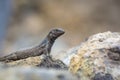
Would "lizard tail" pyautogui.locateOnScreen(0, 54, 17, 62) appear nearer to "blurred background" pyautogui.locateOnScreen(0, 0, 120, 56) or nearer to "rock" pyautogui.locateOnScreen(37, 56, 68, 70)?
"rock" pyautogui.locateOnScreen(37, 56, 68, 70)

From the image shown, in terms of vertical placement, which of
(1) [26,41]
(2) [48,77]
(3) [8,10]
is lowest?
(2) [48,77]

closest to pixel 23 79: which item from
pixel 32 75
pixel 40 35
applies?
pixel 32 75

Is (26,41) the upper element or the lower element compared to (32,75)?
upper

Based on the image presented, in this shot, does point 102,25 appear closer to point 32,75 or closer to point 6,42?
point 6,42

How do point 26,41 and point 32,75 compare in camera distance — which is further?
point 26,41

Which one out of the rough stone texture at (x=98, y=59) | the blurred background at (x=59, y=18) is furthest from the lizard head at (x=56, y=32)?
the blurred background at (x=59, y=18)

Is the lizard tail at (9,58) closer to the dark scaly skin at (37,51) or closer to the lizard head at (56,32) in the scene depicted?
the dark scaly skin at (37,51)

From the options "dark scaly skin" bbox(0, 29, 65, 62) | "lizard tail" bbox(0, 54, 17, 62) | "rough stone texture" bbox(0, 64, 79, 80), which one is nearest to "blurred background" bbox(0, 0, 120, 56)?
"dark scaly skin" bbox(0, 29, 65, 62)
